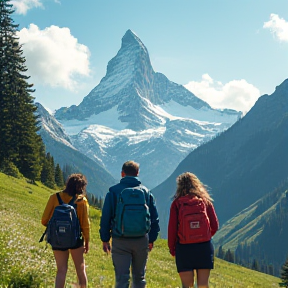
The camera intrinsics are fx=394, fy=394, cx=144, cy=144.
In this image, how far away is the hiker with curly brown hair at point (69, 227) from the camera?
920 centimetres

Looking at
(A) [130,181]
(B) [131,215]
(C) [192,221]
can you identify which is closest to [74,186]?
(A) [130,181]

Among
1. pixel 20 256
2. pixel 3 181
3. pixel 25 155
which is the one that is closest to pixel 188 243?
pixel 20 256

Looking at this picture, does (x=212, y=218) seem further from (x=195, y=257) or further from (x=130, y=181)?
(x=130, y=181)

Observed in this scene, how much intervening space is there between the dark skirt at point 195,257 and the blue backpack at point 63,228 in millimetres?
2525

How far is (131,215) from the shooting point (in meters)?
8.59

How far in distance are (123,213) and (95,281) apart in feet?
16.0

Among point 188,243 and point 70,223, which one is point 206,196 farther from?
point 70,223

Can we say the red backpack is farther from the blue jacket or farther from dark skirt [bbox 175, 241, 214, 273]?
the blue jacket

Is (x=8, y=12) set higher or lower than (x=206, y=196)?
higher

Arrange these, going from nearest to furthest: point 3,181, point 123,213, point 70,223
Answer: point 123,213 < point 70,223 < point 3,181

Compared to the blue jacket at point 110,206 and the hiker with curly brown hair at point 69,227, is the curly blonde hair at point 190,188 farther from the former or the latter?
the hiker with curly brown hair at point 69,227

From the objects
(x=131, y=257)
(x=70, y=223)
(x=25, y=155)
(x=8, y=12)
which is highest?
(x=8, y=12)

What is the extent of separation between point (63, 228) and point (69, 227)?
0.14m

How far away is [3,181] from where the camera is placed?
4194 centimetres
